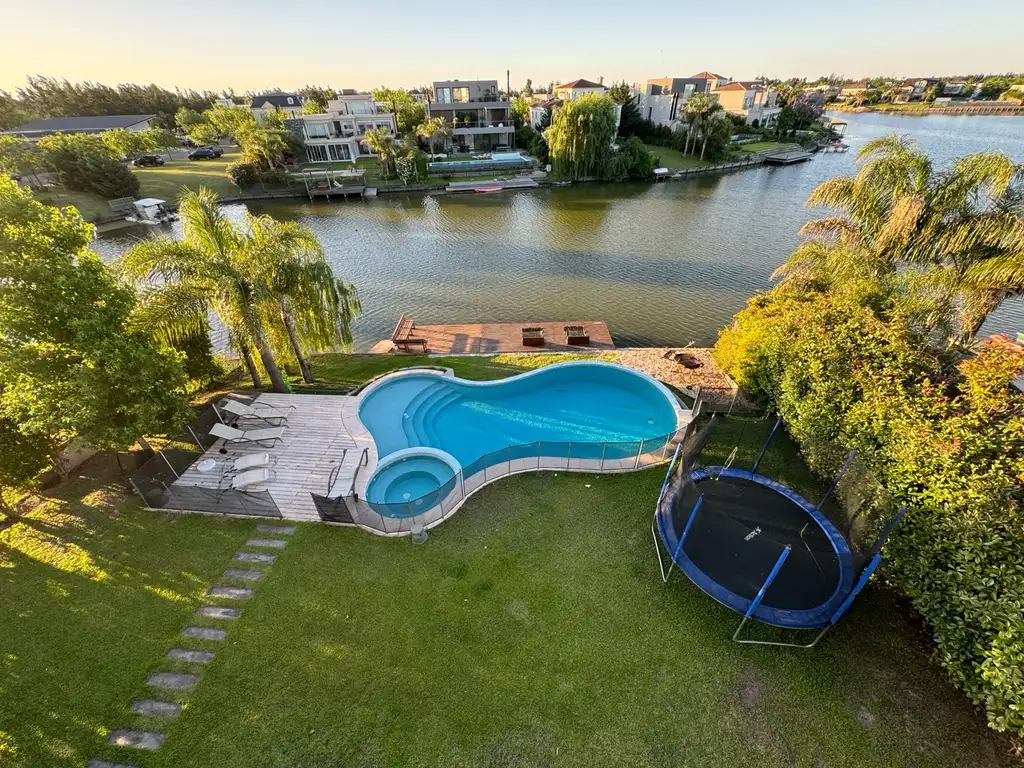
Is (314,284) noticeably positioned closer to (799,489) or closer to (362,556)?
(362,556)

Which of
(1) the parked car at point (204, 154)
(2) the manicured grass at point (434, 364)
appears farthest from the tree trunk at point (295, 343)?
(1) the parked car at point (204, 154)

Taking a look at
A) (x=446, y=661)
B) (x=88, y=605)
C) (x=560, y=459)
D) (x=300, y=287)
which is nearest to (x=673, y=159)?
(x=300, y=287)

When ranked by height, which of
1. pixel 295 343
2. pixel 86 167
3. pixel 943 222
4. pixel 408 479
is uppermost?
pixel 943 222

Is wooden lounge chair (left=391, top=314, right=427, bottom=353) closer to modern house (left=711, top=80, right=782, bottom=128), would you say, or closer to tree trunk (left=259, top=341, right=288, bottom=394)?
tree trunk (left=259, top=341, right=288, bottom=394)

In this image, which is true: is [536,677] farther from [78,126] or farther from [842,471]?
[78,126]

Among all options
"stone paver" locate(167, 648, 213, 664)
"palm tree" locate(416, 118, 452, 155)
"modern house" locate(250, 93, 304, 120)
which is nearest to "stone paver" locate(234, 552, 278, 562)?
"stone paver" locate(167, 648, 213, 664)
